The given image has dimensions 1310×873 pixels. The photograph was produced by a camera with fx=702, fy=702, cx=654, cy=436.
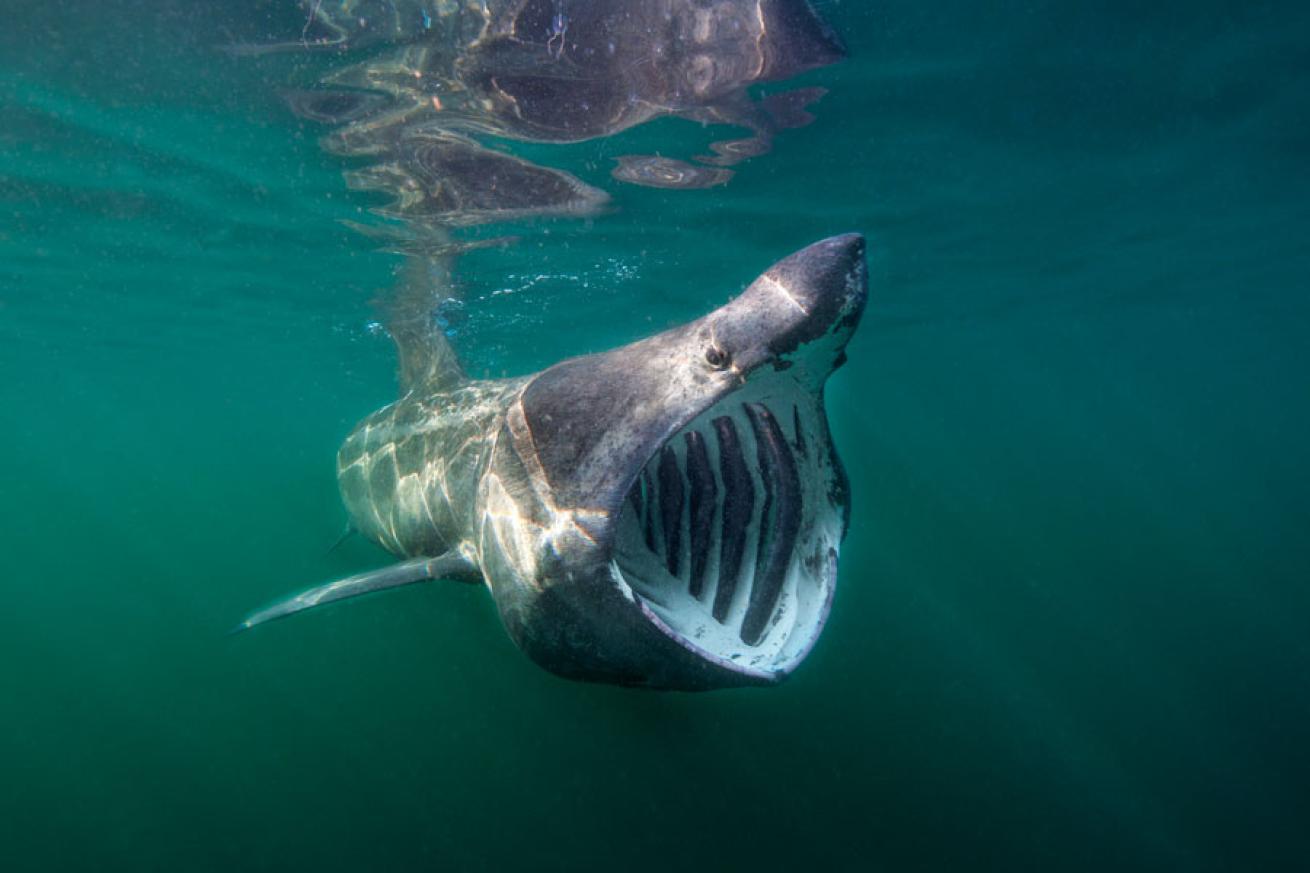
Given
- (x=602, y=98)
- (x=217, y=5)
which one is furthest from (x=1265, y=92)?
(x=217, y=5)

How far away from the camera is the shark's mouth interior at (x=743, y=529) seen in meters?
3.10

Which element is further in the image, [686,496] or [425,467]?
[425,467]

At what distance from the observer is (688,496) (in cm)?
394

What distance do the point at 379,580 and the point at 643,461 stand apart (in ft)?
8.98

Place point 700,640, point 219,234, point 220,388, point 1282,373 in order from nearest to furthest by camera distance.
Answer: point 700,640
point 219,234
point 220,388
point 1282,373

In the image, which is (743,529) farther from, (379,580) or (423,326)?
(423,326)

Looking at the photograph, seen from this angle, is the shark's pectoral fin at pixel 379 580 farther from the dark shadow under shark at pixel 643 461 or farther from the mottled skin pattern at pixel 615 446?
the mottled skin pattern at pixel 615 446

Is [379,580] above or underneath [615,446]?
underneath

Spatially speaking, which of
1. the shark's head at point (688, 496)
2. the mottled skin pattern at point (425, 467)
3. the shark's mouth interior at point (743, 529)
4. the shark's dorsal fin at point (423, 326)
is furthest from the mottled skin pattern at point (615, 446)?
the shark's dorsal fin at point (423, 326)

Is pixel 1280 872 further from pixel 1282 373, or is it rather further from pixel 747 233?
pixel 1282 373

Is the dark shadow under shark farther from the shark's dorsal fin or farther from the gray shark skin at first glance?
the shark's dorsal fin

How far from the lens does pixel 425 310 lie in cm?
1700

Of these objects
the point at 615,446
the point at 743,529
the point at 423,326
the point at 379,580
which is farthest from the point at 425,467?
the point at 423,326

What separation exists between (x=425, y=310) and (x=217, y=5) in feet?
36.6
